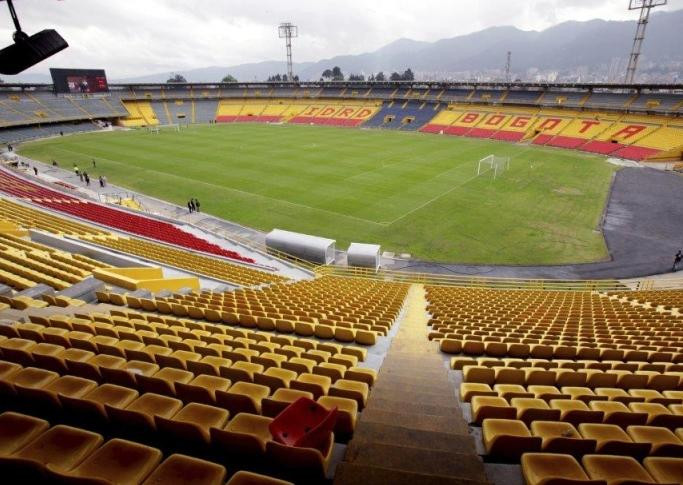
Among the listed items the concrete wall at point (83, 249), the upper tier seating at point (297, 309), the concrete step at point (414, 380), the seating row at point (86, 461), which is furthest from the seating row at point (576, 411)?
the concrete wall at point (83, 249)

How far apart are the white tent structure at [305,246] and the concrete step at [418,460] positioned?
52.4 feet

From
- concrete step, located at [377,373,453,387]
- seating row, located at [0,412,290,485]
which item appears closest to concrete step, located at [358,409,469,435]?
concrete step, located at [377,373,453,387]

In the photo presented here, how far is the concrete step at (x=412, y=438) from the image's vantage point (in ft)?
13.4

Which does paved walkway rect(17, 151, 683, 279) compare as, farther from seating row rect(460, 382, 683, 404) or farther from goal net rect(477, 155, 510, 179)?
seating row rect(460, 382, 683, 404)

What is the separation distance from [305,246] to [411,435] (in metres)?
15.9

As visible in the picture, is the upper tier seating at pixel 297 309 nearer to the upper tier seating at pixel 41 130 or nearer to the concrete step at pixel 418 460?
the concrete step at pixel 418 460

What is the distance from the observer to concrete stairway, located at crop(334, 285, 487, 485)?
3.22m

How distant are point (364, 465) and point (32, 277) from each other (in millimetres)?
11248

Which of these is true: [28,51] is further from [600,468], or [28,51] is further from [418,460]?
[600,468]

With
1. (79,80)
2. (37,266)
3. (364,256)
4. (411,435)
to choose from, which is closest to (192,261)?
(37,266)

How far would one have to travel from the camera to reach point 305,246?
19.9 m

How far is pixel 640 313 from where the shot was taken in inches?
487

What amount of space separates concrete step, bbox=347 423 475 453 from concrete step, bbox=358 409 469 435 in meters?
0.15

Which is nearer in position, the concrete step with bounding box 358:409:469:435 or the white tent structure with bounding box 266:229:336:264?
the concrete step with bounding box 358:409:469:435
